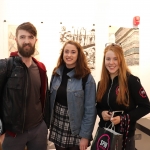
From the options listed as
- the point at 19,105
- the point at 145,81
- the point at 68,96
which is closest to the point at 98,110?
the point at 68,96

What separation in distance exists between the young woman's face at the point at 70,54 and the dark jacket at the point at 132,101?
1.30 ft

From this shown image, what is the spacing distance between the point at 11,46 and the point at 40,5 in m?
0.64

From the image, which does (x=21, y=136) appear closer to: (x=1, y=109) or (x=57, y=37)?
(x=1, y=109)

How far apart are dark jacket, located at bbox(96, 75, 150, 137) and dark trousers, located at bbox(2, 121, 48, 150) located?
53cm

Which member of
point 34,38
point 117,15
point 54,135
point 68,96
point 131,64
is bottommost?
point 54,135

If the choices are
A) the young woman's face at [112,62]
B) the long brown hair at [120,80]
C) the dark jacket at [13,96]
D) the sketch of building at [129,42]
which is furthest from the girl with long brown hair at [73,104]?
the sketch of building at [129,42]

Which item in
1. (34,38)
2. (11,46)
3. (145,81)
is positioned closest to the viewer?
(34,38)

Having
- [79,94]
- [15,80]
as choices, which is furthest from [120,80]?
[15,80]

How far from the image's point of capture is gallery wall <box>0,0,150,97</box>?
7.95ft

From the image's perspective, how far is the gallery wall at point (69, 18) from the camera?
2424mm

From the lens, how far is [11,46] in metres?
2.44

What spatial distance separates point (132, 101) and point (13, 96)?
899mm

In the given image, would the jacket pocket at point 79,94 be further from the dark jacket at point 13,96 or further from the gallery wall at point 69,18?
the gallery wall at point 69,18

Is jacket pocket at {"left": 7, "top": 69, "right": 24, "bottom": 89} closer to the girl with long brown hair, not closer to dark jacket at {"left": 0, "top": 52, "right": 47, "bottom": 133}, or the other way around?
dark jacket at {"left": 0, "top": 52, "right": 47, "bottom": 133}
